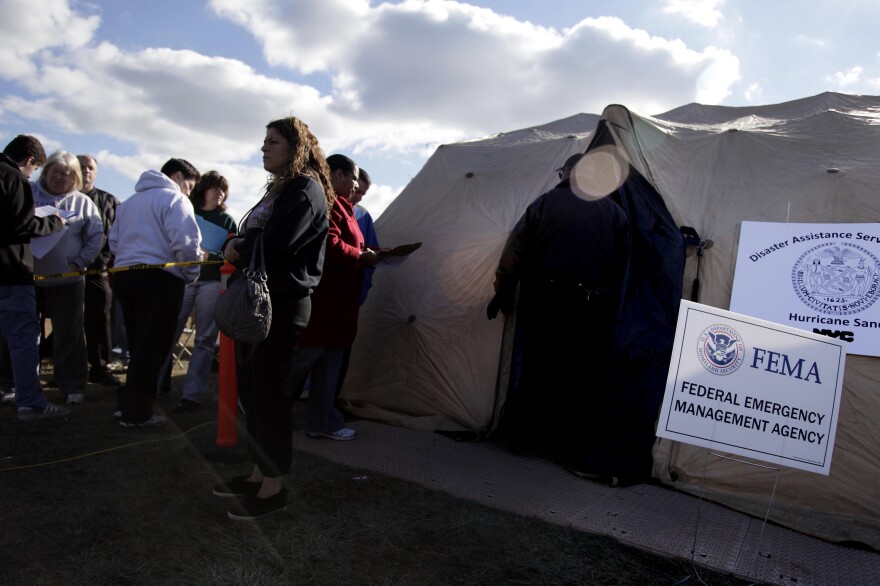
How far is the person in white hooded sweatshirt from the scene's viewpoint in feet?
14.6

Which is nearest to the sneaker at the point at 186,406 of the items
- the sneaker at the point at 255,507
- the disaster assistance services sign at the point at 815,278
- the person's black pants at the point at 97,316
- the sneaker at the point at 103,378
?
the sneaker at the point at 103,378

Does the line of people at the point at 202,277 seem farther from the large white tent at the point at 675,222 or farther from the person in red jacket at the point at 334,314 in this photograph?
the large white tent at the point at 675,222

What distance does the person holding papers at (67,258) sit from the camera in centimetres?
484

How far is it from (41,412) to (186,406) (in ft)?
3.25

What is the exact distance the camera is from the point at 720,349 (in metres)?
3.01

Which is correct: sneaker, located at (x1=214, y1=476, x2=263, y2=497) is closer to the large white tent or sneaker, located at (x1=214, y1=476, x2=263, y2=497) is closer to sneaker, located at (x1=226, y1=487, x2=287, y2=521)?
sneaker, located at (x1=226, y1=487, x2=287, y2=521)

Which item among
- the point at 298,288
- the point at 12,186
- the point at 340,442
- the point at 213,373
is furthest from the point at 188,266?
the point at 213,373

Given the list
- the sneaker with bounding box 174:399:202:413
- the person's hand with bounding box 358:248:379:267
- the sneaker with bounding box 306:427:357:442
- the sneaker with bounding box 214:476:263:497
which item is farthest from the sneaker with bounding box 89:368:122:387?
the sneaker with bounding box 214:476:263:497

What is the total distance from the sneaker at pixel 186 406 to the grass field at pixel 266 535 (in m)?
1.13

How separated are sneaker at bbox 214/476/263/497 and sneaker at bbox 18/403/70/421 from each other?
7.08 ft

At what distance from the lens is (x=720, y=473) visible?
12.5 feet

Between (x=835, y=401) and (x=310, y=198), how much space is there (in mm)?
2667

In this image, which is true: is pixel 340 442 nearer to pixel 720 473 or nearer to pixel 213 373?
pixel 720 473

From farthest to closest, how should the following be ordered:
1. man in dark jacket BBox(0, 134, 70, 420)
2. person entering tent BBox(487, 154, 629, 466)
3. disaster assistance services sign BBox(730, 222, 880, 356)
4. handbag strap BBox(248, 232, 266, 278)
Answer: man in dark jacket BBox(0, 134, 70, 420), person entering tent BBox(487, 154, 629, 466), disaster assistance services sign BBox(730, 222, 880, 356), handbag strap BBox(248, 232, 266, 278)
